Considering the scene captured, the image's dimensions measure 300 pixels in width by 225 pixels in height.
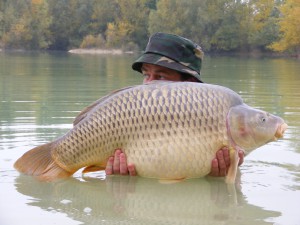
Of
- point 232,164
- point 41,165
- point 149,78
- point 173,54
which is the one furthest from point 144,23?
point 232,164

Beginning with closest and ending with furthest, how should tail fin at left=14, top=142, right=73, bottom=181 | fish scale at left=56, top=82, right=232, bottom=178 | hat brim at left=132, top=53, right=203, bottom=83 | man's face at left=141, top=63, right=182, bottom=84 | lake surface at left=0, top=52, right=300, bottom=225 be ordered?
1. lake surface at left=0, top=52, right=300, bottom=225
2. fish scale at left=56, top=82, right=232, bottom=178
3. tail fin at left=14, top=142, right=73, bottom=181
4. hat brim at left=132, top=53, right=203, bottom=83
5. man's face at left=141, top=63, right=182, bottom=84

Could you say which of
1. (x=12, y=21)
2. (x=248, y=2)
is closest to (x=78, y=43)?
(x=12, y=21)

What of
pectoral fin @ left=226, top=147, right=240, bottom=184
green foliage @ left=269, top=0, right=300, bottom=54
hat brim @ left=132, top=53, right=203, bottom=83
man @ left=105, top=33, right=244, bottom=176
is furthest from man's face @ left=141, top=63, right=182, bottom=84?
green foliage @ left=269, top=0, right=300, bottom=54

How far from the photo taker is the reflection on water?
320 centimetres

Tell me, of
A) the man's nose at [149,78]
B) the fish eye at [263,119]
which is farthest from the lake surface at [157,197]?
the man's nose at [149,78]

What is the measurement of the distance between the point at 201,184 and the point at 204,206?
0.46 m

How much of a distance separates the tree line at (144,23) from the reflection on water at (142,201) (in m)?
52.8

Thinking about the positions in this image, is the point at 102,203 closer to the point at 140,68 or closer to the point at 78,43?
the point at 140,68

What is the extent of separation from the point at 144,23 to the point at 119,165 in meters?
69.6

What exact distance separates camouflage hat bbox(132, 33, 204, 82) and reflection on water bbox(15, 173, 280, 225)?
77 cm

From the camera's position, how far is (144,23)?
72.4 metres

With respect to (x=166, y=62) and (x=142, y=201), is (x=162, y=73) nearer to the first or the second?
(x=166, y=62)

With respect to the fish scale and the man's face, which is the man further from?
the fish scale

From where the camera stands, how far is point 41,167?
377cm
